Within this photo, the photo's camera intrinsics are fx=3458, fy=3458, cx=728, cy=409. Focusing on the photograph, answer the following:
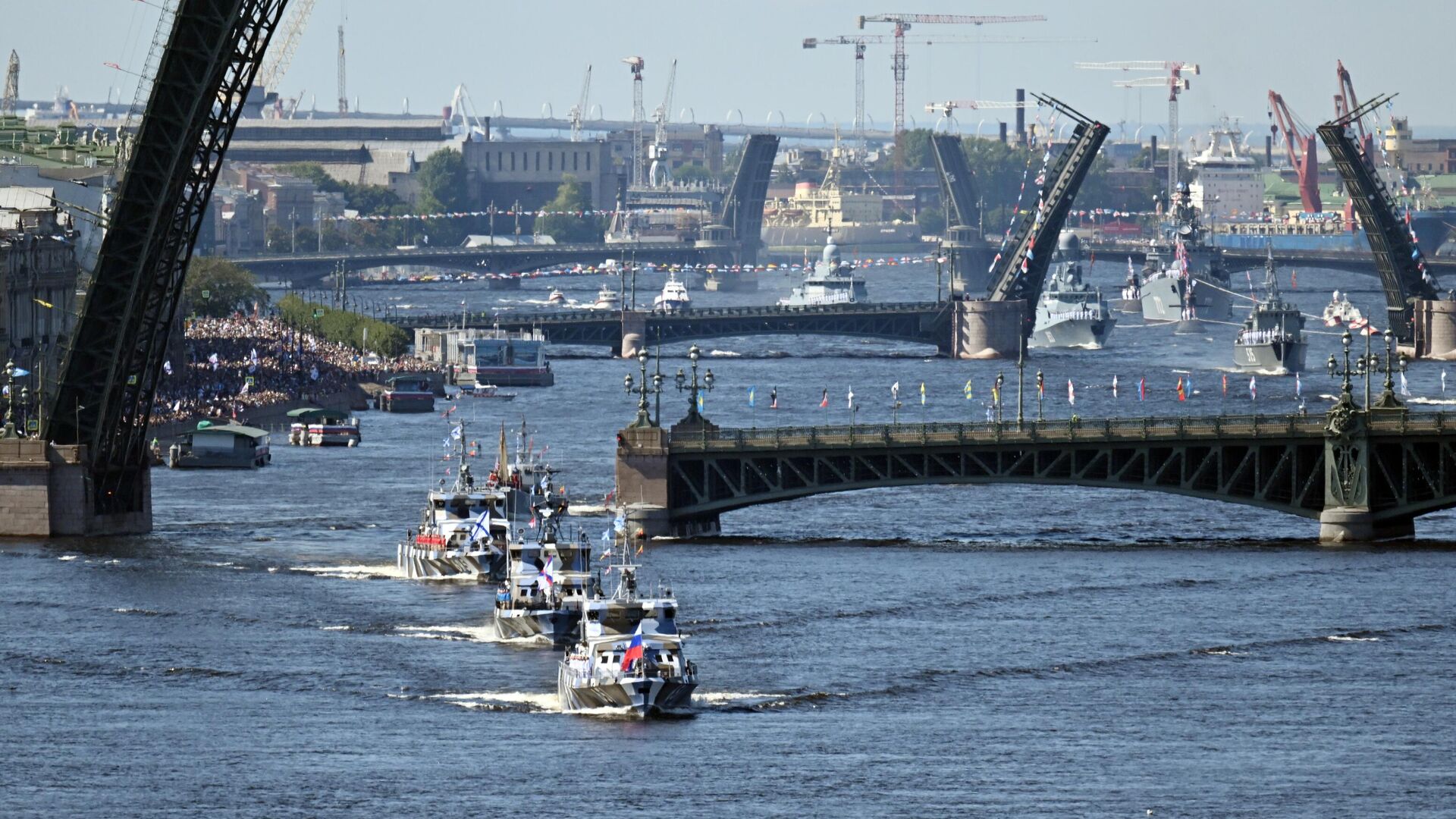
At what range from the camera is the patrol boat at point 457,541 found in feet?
263

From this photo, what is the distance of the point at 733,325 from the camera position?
178 metres

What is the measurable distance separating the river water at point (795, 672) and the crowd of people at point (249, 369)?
22777mm

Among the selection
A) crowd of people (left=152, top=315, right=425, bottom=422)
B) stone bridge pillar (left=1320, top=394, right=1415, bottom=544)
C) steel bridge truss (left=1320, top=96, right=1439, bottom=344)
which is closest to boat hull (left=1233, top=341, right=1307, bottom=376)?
steel bridge truss (left=1320, top=96, right=1439, bottom=344)

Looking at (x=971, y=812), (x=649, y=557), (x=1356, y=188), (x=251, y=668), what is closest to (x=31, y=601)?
(x=251, y=668)

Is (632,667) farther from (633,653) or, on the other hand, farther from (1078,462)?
(1078,462)

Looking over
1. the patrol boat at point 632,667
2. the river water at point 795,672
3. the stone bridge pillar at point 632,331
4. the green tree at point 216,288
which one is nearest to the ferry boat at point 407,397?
the green tree at point 216,288

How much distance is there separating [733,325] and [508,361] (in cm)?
2249

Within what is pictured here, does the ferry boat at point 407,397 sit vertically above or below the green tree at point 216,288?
below

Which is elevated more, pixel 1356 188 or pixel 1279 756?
pixel 1356 188

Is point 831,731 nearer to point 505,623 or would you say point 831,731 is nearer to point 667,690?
point 667,690

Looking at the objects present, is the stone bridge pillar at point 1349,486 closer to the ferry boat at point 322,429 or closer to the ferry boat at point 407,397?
the ferry boat at point 322,429

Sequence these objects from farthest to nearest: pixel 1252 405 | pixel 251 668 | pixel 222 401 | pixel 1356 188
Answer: pixel 1356 188 < pixel 1252 405 < pixel 222 401 < pixel 251 668

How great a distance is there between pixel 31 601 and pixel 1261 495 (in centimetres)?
2950

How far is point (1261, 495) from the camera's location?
83688mm
